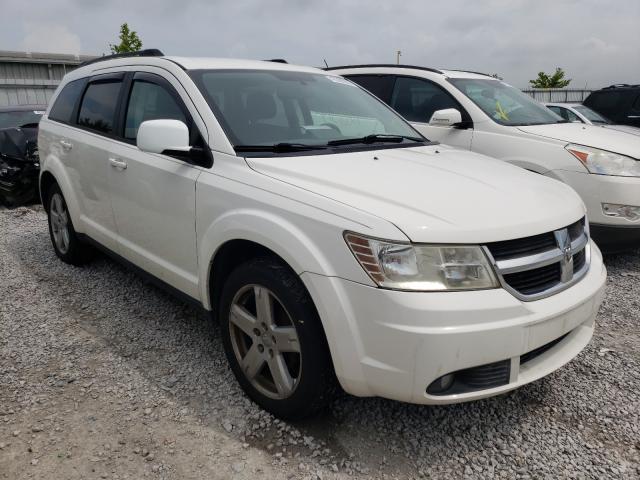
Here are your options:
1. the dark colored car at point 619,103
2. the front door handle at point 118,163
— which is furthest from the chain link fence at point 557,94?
the front door handle at point 118,163

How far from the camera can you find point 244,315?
102 inches

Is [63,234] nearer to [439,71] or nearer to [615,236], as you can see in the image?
[439,71]

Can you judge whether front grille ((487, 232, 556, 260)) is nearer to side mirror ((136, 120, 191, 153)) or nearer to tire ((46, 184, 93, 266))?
side mirror ((136, 120, 191, 153))

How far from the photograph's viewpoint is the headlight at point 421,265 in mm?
2023

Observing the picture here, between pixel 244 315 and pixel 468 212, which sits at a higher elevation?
pixel 468 212

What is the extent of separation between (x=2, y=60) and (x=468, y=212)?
15.9 m

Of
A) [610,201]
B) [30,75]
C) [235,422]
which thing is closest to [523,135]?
[610,201]

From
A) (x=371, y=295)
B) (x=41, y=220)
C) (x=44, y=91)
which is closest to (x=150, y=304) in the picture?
(x=371, y=295)

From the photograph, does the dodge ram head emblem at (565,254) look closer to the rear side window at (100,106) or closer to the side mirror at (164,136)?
the side mirror at (164,136)

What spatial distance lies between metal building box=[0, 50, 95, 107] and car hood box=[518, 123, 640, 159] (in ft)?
42.8

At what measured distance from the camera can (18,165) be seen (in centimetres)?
746

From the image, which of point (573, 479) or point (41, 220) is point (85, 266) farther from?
point (573, 479)

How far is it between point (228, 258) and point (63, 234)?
9.18ft

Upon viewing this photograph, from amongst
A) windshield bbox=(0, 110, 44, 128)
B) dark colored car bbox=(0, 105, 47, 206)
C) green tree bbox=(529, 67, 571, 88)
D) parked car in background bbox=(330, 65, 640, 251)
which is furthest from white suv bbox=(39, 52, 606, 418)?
green tree bbox=(529, 67, 571, 88)
